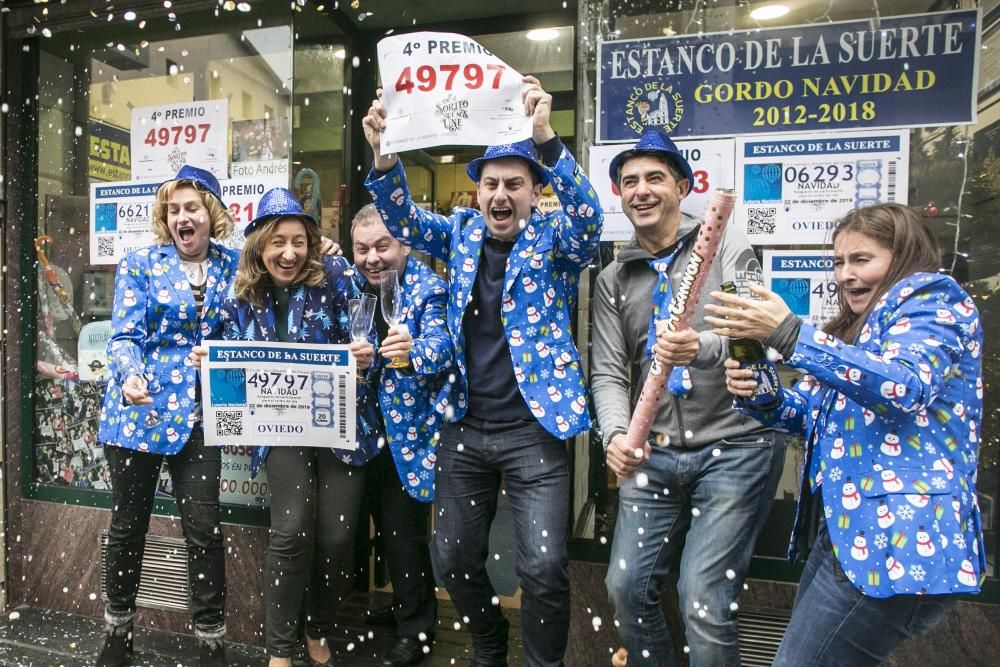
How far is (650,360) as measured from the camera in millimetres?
2740

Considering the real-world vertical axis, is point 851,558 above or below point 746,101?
below

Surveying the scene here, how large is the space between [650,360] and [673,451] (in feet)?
1.09

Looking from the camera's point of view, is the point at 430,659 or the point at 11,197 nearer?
the point at 430,659

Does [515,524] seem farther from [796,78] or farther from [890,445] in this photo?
[796,78]

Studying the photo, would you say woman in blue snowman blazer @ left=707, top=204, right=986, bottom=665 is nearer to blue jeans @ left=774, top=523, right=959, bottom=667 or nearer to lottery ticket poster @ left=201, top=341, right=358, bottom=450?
blue jeans @ left=774, top=523, right=959, bottom=667

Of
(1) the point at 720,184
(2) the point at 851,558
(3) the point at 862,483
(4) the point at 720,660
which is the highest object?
(1) the point at 720,184

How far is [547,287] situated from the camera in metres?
2.90

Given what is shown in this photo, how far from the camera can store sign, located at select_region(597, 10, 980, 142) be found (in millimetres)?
3127

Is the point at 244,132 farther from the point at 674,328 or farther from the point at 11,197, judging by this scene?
the point at 674,328

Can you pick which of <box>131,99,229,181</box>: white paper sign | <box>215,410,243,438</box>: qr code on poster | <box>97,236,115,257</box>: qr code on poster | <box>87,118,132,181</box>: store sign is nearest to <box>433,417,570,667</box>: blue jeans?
<box>215,410,243,438</box>: qr code on poster

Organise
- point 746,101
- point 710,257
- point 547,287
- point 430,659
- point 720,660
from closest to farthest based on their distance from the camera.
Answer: point 710,257
point 720,660
point 547,287
point 746,101
point 430,659

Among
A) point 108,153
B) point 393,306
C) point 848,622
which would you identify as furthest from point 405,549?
point 108,153

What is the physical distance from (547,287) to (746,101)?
4.29 ft

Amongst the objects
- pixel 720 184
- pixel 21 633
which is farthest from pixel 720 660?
pixel 21 633
